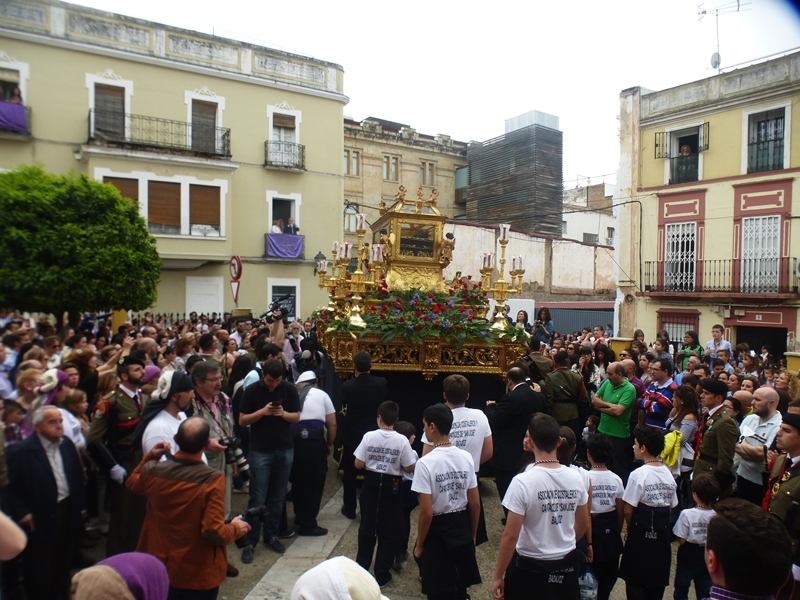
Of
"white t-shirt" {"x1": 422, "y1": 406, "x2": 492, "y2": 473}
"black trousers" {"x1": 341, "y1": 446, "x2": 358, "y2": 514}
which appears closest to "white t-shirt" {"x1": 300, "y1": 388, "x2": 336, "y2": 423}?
"black trousers" {"x1": 341, "y1": 446, "x2": 358, "y2": 514}

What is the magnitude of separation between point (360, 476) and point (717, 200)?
1680 cm

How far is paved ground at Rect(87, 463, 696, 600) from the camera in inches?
191

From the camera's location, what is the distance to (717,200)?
59.8ft

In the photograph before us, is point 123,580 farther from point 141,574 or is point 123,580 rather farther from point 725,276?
point 725,276

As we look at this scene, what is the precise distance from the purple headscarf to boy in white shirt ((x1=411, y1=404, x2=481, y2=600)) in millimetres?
1966

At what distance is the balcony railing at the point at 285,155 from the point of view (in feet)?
78.4

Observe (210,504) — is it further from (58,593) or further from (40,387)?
(40,387)

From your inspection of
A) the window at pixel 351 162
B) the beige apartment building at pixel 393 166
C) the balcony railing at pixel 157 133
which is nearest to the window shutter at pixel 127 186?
the balcony railing at pixel 157 133

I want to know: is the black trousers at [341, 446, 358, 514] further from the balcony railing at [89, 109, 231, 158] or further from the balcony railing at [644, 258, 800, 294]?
the balcony railing at [89, 109, 231, 158]

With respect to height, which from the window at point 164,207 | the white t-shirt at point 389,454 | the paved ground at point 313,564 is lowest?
the paved ground at point 313,564

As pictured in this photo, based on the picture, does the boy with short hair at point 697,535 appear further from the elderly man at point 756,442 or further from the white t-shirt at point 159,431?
the white t-shirt at point 159,431

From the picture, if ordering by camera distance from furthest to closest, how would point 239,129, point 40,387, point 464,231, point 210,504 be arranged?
point 464,231, point 239,129, point 40,387, point 210,504

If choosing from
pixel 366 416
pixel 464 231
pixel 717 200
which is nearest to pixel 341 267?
pixel 366 416

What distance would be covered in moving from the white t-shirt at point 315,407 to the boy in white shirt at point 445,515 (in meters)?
2.16
